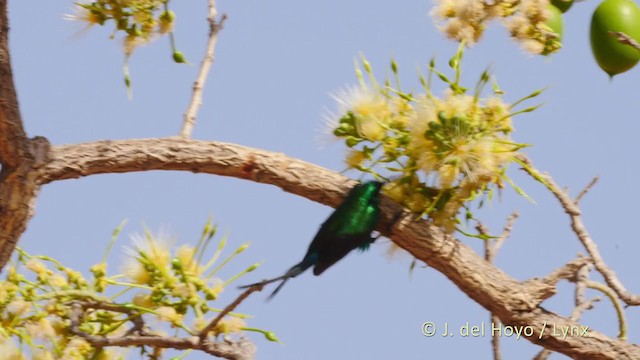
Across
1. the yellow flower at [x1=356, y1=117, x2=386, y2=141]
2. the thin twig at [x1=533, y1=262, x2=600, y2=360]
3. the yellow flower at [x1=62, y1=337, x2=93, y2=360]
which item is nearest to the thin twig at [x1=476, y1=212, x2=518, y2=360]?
the thin twig at [x1=533, y1=262, x2=600, y2=360]

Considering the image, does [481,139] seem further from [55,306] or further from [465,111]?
[55,306]

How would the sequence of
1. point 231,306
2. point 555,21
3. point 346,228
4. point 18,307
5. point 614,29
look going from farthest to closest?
point 614,29 < point 555,21 < point 18,307 < point 346,228 < point 231,306

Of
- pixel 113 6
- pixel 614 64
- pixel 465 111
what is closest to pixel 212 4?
pixel 113 6

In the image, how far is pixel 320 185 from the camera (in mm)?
2443

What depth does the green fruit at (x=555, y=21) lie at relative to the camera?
2.73 m

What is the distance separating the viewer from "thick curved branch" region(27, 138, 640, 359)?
7.89ft

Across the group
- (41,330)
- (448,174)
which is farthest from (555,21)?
(41,330)

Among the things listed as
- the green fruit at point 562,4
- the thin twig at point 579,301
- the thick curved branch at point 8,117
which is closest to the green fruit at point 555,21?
the green fruit at point 562,4

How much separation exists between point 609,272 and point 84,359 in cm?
125

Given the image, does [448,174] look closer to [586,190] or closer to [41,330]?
[586,190]

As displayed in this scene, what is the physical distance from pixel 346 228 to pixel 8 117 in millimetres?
756

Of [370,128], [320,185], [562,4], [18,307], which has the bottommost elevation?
[18,307]

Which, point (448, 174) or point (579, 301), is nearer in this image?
point (448, 174)

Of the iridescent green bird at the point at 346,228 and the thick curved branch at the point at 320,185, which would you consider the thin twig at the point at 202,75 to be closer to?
the thick curved branch at the point at 320,185
